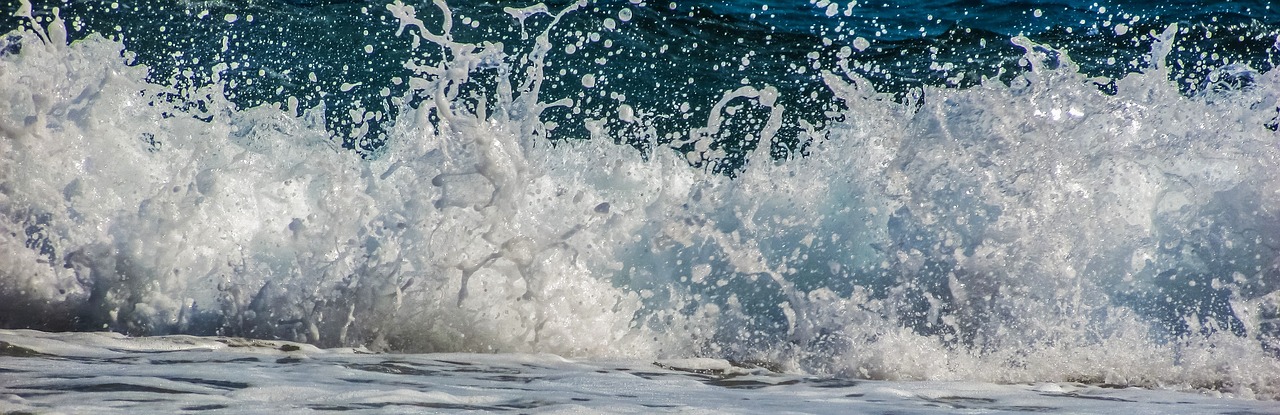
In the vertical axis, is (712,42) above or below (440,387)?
above

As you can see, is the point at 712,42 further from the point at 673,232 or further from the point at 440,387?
the point at 440,387

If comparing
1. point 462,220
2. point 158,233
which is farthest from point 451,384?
point 158,233

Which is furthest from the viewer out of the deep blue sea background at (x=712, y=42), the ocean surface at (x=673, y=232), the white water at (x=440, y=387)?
the deep blue sea background at (x=712, y=42)

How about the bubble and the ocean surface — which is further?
the bubble

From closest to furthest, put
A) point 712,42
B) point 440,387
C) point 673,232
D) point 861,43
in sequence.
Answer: point 440,387, point 673,232, point 861,43, point 712,42

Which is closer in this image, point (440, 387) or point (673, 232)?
point (440, 387)

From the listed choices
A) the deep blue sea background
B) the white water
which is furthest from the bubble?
the white water

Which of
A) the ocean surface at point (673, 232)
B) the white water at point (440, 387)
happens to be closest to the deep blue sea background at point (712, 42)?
the ocean surface at point (673, 232)

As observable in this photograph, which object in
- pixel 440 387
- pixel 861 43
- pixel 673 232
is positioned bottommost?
pixel 440 387

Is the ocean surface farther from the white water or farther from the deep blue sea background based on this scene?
the deep blue sea background

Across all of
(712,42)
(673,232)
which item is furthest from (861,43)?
(673,232)

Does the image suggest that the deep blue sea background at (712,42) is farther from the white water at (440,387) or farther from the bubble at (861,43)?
the white water at (440,387)

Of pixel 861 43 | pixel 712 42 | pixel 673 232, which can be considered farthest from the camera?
pixel 712 42

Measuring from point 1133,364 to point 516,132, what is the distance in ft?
8.01
